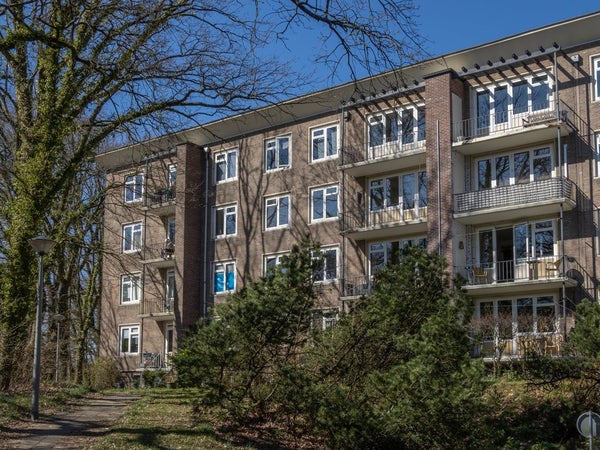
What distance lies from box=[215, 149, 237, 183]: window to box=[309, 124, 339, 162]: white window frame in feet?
16.2

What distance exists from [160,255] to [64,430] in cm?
2544

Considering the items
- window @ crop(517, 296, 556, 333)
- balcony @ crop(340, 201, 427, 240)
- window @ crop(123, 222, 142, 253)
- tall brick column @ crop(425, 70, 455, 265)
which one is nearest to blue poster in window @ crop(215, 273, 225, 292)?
window @ crop(123, 222, 142, 253)

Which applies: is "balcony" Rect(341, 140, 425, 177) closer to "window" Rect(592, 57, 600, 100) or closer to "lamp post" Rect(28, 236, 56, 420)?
"window" Rect(592, 57, 600, 100)

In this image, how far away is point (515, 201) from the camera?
28.3m

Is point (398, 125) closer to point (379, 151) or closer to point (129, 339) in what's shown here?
point (379, 151)

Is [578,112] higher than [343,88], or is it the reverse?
[343,88]

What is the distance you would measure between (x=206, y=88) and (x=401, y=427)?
7.01 metres

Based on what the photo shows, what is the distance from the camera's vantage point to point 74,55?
1105 cm

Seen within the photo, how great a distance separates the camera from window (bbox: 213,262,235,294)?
126ft

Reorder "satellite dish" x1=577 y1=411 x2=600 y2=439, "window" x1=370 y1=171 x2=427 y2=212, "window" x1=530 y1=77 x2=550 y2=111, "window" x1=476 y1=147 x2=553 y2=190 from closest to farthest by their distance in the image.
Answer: "satellite dish" x1=577 y1=411 x2=600 y2=439 → "window" x1=476 y1=147 x2=553 y2=190 → "window" x1=530 y1=77 x2=550 y2=111 → "window" x1=370 y1=171 x2=427 y2=212

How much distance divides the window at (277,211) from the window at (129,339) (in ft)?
34.5

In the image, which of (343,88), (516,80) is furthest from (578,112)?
(343,88)

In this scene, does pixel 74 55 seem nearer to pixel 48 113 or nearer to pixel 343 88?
pixel 48 113

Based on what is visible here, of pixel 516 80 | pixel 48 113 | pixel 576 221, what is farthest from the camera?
pixel 516 80
